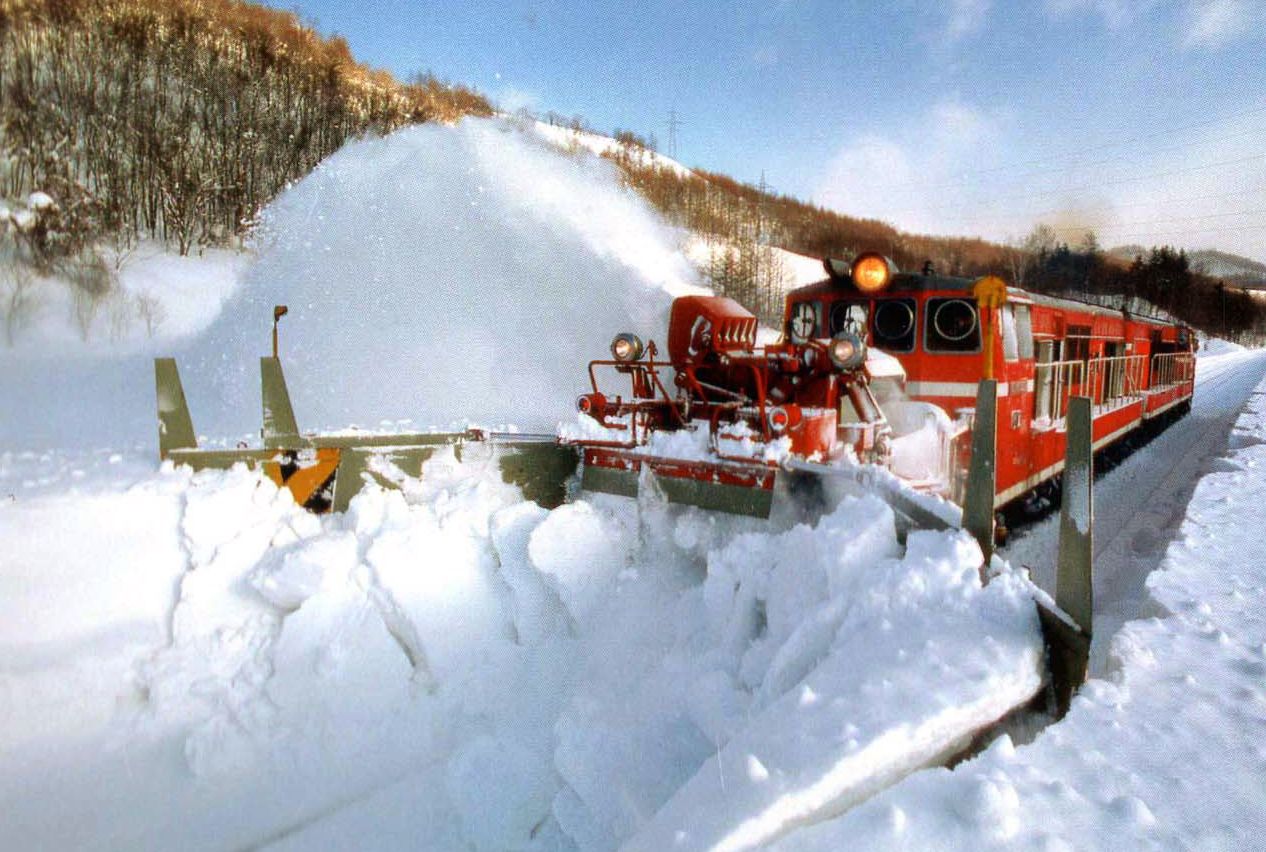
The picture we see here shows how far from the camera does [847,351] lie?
4.98m

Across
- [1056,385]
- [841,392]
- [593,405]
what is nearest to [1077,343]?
[1056,385]

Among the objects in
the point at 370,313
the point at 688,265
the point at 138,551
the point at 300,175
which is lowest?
the point at 138,551

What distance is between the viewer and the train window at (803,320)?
750 cm

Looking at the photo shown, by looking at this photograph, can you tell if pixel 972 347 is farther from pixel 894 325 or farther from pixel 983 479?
pixel 983 479

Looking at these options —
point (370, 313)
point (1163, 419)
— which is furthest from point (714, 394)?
point (1163, 419)

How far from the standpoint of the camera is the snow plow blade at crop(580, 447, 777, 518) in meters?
4.25

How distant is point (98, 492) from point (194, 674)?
1177 millimetres

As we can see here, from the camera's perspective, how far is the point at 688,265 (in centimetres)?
2302

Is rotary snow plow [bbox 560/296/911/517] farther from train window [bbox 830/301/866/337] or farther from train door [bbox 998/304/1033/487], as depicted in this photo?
train door [bbox 998/304/1033/487]

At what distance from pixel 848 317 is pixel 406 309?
9.98 meters

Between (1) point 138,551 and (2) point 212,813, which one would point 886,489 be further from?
(1) point 138,551

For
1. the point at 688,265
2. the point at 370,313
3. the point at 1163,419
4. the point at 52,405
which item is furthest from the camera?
the point at 688,265

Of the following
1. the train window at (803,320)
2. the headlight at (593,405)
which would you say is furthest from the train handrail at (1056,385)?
the headlight at (593,405)

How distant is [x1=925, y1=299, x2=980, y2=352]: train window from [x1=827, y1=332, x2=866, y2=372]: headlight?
213cm
